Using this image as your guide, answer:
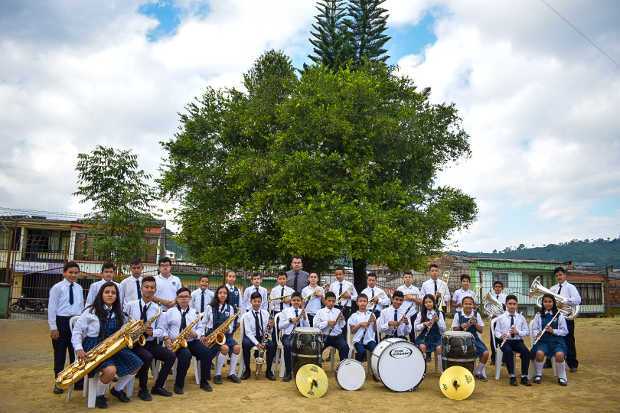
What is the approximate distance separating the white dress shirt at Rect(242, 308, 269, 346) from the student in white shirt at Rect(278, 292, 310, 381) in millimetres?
295

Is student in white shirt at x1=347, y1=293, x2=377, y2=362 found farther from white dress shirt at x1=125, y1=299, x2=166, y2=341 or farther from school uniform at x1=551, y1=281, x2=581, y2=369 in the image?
school uniform at x1=551, y1=281, x2=581, y2=369

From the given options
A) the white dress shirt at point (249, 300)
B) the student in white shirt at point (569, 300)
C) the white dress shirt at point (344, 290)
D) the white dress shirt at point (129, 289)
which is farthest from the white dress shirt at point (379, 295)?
the white dress shirt at point (129, 289)

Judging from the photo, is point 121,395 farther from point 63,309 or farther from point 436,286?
point 436,286

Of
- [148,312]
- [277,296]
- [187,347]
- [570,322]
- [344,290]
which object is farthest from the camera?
[344,290]

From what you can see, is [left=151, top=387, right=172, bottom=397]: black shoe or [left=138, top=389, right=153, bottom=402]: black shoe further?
[left=151, top=387, right=172, bottom=397]: black shoe

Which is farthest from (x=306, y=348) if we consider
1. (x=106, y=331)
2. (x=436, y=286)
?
(x=436, y=286)

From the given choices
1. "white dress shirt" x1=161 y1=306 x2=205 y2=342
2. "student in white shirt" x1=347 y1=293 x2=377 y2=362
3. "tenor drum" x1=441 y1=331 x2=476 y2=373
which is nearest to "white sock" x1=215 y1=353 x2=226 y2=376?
"white dress shirt" x1=161 y1=306 x2=205 y2=342

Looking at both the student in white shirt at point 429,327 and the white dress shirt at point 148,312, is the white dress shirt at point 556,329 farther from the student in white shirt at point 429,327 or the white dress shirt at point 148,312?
the white dress shirt at point 148,312

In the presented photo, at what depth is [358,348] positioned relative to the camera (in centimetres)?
881

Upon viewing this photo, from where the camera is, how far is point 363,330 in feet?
29.1

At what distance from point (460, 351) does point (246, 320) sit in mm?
3666

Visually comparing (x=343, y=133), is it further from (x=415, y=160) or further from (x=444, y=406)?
(x=444, y=406)

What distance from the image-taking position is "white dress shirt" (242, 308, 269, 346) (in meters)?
8.62

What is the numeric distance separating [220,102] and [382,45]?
927 cm
